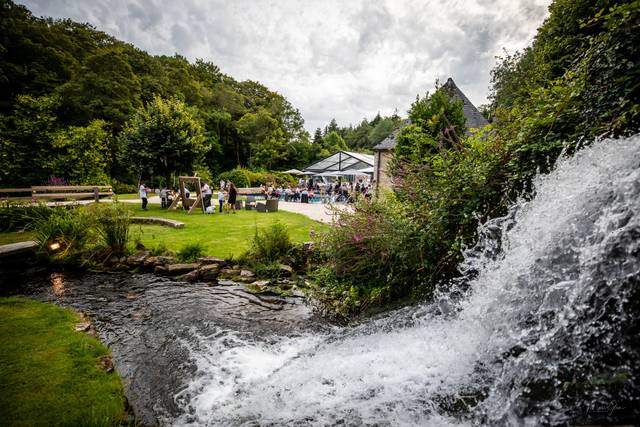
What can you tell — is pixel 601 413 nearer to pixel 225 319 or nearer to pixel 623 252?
pixel 623 252

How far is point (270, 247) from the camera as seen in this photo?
24.5 feet

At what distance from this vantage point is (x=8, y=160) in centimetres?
1658

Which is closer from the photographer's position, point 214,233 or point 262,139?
point 214,233

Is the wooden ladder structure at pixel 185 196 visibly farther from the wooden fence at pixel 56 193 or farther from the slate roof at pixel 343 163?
the slate roof at pixel 343 163

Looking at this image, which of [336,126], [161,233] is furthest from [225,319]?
[336,126]

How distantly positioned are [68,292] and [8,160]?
17.0 meters

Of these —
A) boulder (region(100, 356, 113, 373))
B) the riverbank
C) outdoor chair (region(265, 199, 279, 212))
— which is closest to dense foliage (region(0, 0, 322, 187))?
outdoor chair (region(265, 199, 279, 212))

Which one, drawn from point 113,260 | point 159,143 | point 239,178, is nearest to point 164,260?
point 113,260

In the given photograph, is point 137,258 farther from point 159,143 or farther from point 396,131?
point 396,131

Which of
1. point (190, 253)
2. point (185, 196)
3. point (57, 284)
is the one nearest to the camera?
point (57, 284)

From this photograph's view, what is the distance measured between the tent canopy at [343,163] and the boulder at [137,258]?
92.5 feet

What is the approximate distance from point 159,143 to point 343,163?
76.0 ft

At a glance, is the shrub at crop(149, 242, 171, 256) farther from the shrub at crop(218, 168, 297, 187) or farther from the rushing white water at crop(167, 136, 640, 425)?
the shrub at crop(218, 168, 297, 187)

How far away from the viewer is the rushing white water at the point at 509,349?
2193 mm
